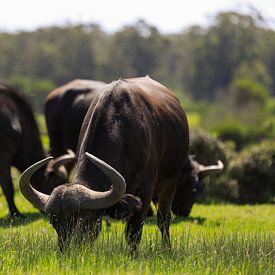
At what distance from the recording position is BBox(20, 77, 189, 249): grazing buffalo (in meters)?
7.62

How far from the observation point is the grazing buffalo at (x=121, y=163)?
300 inches

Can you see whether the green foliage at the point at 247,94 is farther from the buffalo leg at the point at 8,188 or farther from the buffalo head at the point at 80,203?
the buffalo head at the point at 80,203

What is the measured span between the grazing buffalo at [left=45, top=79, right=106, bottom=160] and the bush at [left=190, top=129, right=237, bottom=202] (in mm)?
3603

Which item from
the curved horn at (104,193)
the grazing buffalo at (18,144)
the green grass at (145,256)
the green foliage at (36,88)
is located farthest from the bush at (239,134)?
the curved horn at (104,193)

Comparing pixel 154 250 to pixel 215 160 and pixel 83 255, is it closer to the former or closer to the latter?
pixel 83 255

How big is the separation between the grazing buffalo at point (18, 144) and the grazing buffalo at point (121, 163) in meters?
4.13

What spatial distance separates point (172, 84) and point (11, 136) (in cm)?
11865

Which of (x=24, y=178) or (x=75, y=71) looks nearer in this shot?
(x=24, y=178)

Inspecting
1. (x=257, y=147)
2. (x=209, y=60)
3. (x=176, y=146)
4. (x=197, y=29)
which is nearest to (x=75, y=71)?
(x=209, y=60)

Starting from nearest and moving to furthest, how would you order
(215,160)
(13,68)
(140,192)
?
(140,192) < (215,160) < (13,68)

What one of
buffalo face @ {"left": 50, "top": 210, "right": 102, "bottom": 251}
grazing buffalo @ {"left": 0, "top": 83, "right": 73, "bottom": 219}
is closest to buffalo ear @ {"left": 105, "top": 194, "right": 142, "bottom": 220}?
buffalo face @ {"left": 50, "top": 210, "right": 102, "bottom": 251}

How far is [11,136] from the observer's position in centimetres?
1455

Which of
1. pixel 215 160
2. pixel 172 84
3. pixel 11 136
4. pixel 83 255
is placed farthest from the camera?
pixel 172 84

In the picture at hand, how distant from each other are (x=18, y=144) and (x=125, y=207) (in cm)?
734
